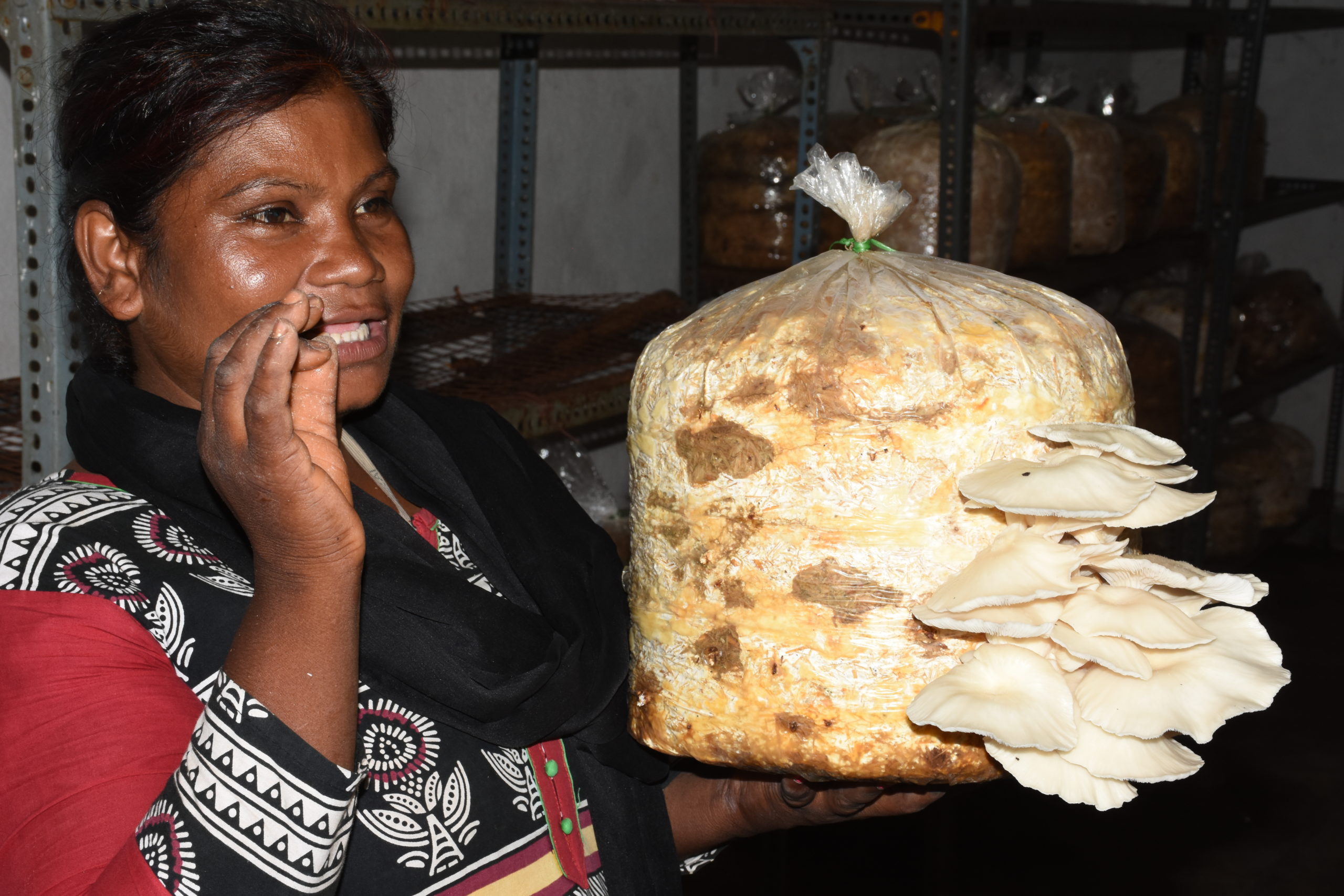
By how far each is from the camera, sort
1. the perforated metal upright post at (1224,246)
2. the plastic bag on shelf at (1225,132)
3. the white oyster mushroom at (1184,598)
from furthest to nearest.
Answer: the plastic bag on shelf at (1225,132) → the perforated metal upright post at (1224,246) → the white oyster mushroom at (1184,598)

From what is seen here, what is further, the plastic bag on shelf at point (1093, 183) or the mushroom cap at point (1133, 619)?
the plastic bag on shelf at point (1093, 183)

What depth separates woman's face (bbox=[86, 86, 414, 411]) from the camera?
1014mm

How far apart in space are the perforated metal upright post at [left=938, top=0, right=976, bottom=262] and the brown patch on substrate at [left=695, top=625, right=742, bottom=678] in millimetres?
1641

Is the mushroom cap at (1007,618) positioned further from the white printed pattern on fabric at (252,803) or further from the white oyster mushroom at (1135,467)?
the white printed pattern on fabric at (252,803)

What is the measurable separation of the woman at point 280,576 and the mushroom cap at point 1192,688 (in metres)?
0.35

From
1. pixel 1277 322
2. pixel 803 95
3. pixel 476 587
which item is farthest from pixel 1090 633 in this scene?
pixel 1277 322

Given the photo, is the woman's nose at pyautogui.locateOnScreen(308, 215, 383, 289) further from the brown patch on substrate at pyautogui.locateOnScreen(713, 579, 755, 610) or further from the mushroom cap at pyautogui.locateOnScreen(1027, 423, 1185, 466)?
the mushroom cap at pyautogui.locateOnScreen(1027, 423, 1185, 466)

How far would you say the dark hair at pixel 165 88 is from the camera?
1013 mm

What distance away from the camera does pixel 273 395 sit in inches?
30.6

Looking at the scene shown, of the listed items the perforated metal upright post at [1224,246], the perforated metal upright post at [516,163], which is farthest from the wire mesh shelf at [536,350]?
the perforated metal upright post at [1224,246]

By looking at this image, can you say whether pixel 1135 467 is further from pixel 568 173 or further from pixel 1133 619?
pixel 568 173

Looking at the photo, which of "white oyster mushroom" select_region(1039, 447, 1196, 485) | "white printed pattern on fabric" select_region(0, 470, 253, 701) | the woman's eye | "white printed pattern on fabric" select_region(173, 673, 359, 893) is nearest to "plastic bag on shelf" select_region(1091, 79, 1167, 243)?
"white oyster mushroom" select_region(1039, 447, 1196, 485)

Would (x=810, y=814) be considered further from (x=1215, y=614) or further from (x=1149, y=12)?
(x=1149, y=12)

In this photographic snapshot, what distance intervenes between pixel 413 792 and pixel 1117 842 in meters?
2.48
